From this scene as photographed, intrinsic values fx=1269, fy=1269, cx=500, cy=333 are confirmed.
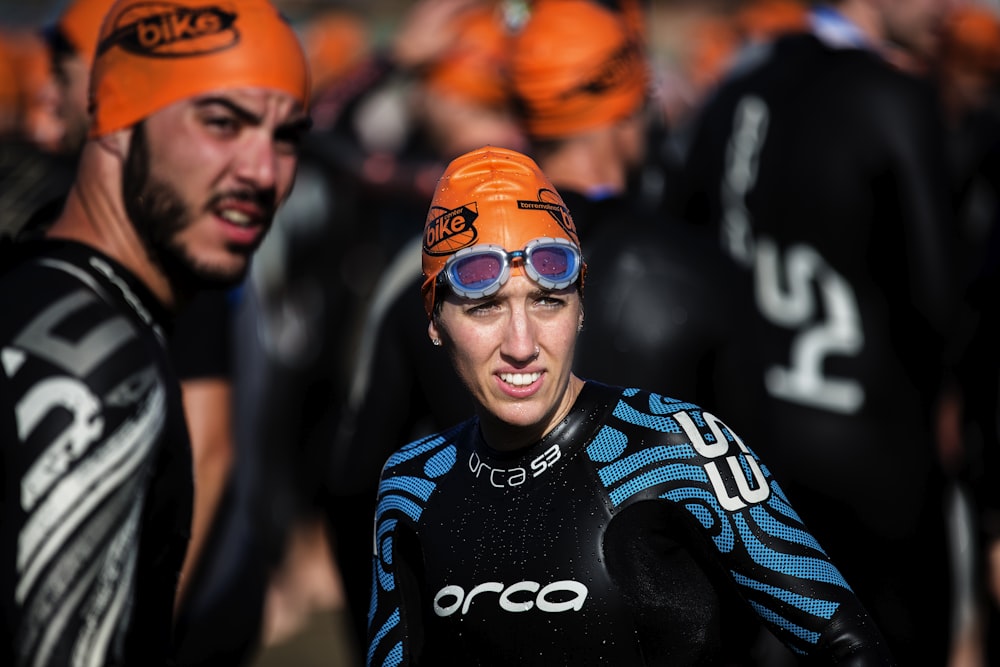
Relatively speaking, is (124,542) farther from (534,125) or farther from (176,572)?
(534,125)

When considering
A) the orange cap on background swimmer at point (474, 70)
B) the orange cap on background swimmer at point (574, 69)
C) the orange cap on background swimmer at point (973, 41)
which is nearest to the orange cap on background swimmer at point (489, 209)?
the orange cap on background swimmer at point (574, 69)

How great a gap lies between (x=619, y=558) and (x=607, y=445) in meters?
0.24

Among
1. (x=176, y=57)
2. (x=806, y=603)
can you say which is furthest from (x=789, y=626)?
(x=176, y=57)

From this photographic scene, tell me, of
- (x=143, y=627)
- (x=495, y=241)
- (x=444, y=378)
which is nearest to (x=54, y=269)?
(x=143, y=627)

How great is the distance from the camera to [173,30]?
3416 millimetres

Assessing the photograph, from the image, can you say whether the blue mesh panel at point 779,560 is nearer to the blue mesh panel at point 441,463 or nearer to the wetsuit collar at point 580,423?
the wetsuit collar at point 580,423

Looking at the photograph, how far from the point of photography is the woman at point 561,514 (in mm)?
2510

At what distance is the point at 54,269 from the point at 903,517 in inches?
133

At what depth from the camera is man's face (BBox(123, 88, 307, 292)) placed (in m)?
3.33

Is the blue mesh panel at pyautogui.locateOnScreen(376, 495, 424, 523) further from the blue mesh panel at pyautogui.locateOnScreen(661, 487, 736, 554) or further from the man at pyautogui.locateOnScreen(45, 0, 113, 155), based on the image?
the man at pyautogui.locateOnScreen(45, 0, 113, 155)

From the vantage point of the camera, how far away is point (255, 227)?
343 cm

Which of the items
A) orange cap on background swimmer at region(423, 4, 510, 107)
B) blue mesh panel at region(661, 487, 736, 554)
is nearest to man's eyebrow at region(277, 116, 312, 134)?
blue mesh panel at region(661, 487, 736, 554)

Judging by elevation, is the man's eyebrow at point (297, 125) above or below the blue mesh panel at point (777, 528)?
above

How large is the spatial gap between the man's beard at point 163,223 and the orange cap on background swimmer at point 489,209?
0.80 m
